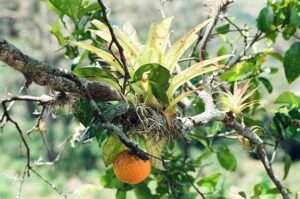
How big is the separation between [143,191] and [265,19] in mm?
531

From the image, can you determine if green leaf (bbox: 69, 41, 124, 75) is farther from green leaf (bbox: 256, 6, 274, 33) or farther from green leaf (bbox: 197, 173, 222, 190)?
green leaf (bbox: 197, 173, 222, 190)

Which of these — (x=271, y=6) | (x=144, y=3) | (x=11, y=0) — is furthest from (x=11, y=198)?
(x=144, y=3)

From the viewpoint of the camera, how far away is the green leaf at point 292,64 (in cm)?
132

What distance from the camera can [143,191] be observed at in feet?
4.72

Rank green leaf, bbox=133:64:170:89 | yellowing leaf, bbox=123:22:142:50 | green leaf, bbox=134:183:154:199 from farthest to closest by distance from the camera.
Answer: green leaf, bbox=134:183:154:199, yellowing leaf, bbox=123:22:142:50, green leaf, bbox=133:64:170:89

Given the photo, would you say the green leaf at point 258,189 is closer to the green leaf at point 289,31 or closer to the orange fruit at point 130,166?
the green leaf at point 289,31

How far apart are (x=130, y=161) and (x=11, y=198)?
18.8ft

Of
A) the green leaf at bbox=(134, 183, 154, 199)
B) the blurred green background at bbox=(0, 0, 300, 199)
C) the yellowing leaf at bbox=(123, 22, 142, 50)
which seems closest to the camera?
the yellowing leaf at bbox=(123, 22, 142, 50)

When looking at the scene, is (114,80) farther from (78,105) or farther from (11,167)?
(11,167)

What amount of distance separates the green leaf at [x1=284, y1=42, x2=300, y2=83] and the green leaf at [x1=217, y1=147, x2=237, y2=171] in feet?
0.89

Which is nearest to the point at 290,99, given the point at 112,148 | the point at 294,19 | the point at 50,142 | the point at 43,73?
the point at 294,19

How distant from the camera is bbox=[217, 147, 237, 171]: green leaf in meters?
1.47

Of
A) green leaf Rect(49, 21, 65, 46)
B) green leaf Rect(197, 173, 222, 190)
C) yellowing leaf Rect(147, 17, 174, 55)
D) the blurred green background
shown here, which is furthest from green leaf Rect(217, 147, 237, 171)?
the blurred green background

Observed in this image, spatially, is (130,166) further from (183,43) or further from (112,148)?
(183,43)
